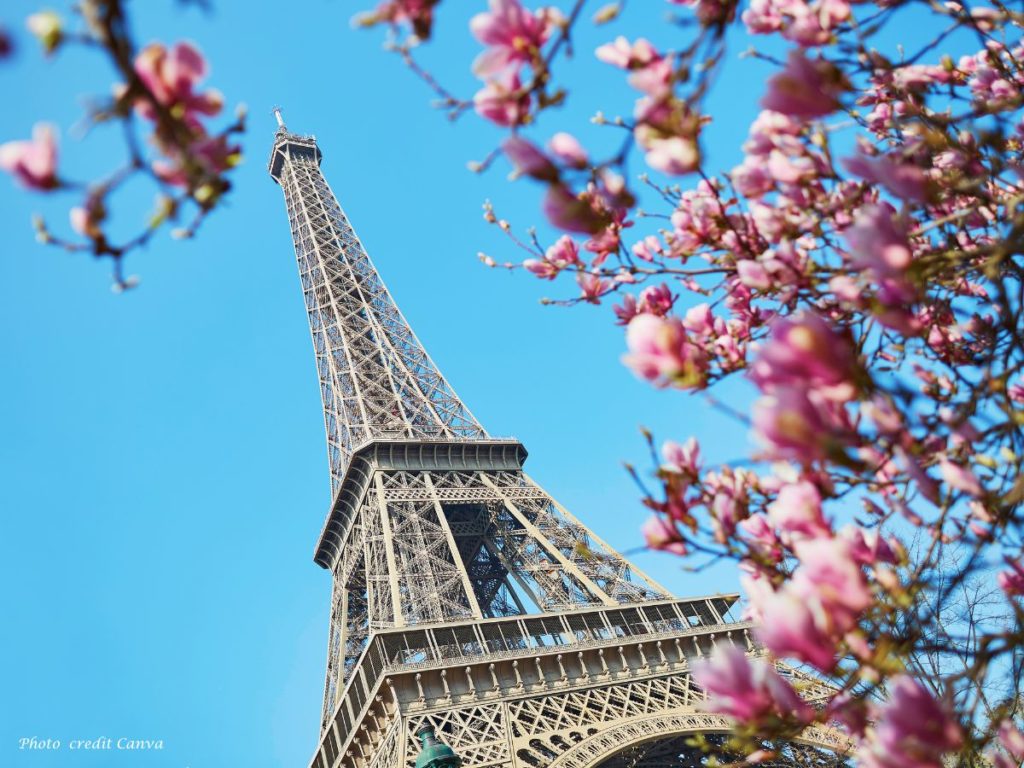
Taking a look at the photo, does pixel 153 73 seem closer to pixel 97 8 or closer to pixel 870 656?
pixel 97 8

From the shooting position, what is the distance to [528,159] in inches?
104

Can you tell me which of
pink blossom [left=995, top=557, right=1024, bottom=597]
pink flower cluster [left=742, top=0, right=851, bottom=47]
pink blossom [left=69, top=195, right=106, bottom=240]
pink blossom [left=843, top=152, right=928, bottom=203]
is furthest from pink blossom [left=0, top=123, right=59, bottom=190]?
pink blossom [left=995, top=557, right=1024, bottom=597]

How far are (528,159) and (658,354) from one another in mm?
717

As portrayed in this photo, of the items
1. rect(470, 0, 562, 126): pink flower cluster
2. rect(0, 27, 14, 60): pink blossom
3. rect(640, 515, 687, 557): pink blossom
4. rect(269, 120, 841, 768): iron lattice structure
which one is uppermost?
rect(269, 120, 841, 768): iron lattice structure

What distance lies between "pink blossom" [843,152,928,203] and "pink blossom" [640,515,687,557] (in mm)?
1360

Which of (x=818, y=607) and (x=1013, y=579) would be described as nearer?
(x=818, y=607)

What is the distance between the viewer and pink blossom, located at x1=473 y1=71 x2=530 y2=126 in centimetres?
269

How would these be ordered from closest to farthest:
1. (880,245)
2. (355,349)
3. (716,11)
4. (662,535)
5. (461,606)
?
(880,245)
(716,11)
(662,535)
(461,606)
(355,349)

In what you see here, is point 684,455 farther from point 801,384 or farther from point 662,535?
point 801,384

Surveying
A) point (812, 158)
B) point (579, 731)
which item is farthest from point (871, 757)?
point (579, 731)

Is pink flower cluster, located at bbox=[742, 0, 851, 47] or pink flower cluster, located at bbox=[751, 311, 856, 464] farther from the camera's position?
pink flower cluster, located at bbox=[742, 0, 851, 47]

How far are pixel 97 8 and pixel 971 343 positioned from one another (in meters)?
4.22

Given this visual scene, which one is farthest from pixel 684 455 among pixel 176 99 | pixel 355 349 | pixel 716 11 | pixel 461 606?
pixel 355 349

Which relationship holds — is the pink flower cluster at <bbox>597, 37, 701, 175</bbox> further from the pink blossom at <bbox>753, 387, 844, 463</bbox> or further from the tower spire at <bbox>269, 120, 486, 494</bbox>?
the tower spire at <bbox>269, 120, 486, 494</bbox>
